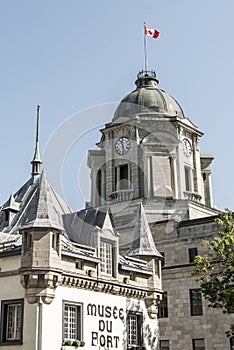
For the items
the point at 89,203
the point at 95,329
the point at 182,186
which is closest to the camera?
the point at 95,329

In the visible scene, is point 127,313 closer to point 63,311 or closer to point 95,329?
point 95,329

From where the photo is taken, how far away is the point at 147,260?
35.1 metres

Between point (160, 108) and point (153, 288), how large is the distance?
85.6ft

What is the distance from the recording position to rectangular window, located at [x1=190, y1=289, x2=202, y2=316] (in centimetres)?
4394

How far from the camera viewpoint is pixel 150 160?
5294 centimetres

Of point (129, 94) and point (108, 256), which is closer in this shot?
point (108, 256)

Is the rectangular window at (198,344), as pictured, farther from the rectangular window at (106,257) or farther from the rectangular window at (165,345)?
the rectangular window at (106,257)

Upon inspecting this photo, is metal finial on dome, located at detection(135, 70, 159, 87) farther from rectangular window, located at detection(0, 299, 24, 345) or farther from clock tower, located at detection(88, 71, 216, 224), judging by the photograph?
rectangular window, located at detection(0, 299, 24, 345)

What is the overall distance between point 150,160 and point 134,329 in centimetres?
2303

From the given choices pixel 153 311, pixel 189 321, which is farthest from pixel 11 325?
pixel 189 321

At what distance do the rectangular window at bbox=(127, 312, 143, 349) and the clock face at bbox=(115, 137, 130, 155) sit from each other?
23990mm

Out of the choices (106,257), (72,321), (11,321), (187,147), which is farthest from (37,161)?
(187,147)

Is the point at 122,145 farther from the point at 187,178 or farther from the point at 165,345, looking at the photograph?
the point at 165,345

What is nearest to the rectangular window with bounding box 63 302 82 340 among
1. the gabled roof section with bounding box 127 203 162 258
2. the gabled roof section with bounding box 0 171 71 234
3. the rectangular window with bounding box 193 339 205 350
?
the gabled roof section with bounding box 0 171 71 234
